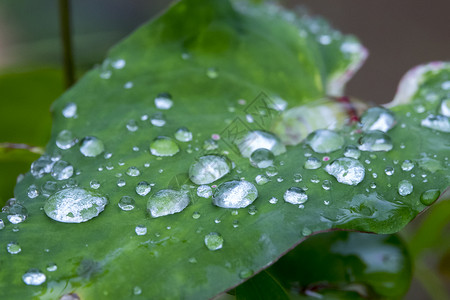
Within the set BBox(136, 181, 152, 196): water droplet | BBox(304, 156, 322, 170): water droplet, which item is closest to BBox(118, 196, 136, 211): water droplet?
BBox(136, 181, 152, 196): water droplet

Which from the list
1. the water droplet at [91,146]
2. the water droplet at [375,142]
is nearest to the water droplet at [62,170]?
the water droplet at [91,146]

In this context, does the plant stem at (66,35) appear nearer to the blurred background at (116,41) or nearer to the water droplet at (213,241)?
the blurred background at (116,41)

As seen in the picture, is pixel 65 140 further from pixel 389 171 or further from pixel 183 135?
pixel 389 171

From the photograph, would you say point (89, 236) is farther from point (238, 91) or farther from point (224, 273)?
point (238, 91)

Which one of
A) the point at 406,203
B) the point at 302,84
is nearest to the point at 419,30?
the point at 302,84

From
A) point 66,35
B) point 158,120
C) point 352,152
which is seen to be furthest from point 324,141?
point 66,35

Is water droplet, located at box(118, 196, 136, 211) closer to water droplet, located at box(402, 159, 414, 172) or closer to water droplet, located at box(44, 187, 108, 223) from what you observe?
water droplet, located at box(44, 187, 108, 223)

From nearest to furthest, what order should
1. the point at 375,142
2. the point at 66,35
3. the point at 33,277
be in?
the point at 33,277 → the point at 375,142 → the point at 66,35
